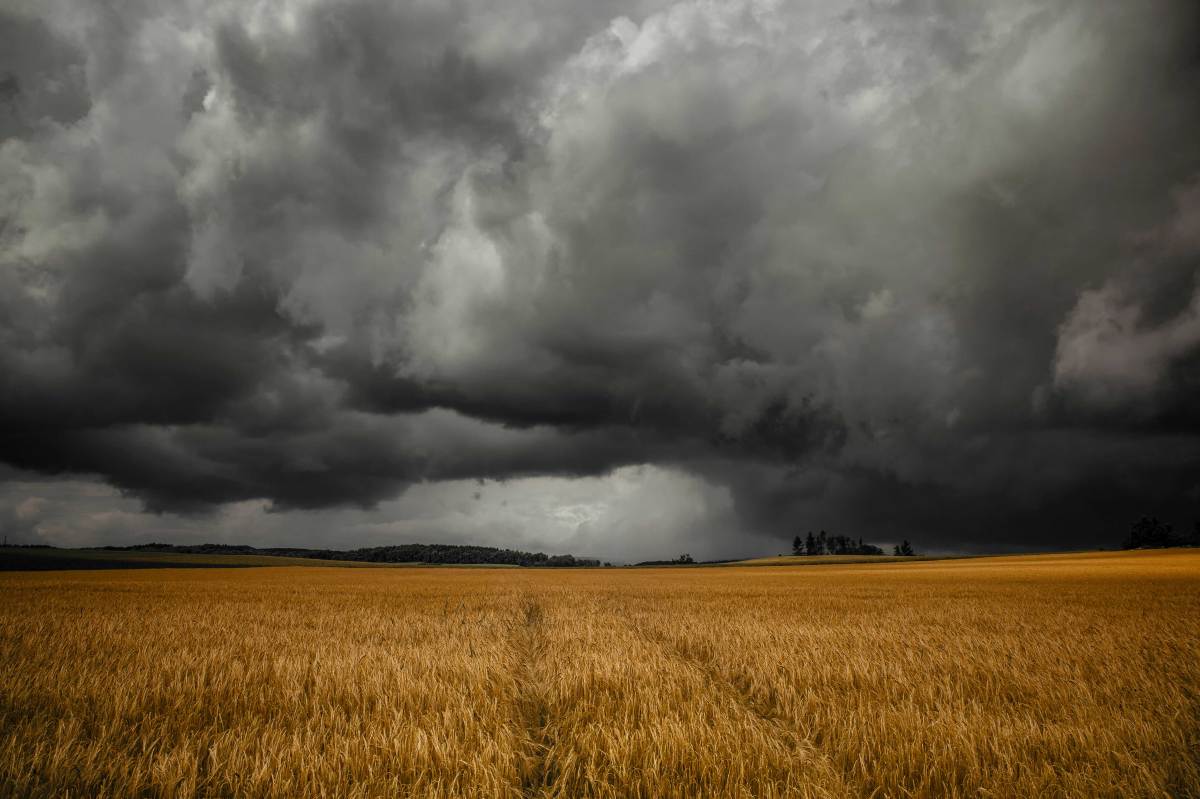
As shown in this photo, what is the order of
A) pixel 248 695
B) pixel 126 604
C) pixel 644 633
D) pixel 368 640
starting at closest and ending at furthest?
pixel 248 695 → pixel 368 640 → pixel 644 633 → pixel 126 604

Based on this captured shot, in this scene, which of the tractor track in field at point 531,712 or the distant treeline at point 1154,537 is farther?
the distant treeline at point 1154,537

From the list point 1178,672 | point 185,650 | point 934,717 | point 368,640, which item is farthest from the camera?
point 368,640

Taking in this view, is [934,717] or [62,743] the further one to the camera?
[934,717]

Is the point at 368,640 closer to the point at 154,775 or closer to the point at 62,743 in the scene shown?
the point at 62,743

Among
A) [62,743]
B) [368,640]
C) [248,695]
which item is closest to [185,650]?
[368,640]

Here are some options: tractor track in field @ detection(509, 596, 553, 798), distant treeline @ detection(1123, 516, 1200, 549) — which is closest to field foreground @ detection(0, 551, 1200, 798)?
tractor track in field @ detection(509, 596, 553, 798)

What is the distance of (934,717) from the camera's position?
5.78m

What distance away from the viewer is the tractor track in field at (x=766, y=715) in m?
4.27

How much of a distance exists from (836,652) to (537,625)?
8.27 metres

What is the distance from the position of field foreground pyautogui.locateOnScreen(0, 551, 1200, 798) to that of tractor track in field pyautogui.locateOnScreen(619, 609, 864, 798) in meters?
0.04

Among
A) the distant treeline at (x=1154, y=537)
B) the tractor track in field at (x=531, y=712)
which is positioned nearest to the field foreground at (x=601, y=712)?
the tractor track in field at (x=531, y=712)

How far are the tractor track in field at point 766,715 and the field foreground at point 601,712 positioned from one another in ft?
0.12

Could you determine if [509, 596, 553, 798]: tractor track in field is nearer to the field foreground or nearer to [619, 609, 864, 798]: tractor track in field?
the field foreground

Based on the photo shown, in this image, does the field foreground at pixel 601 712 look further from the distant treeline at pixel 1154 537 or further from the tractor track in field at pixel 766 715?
the distant treeline at pixel 1154 537
